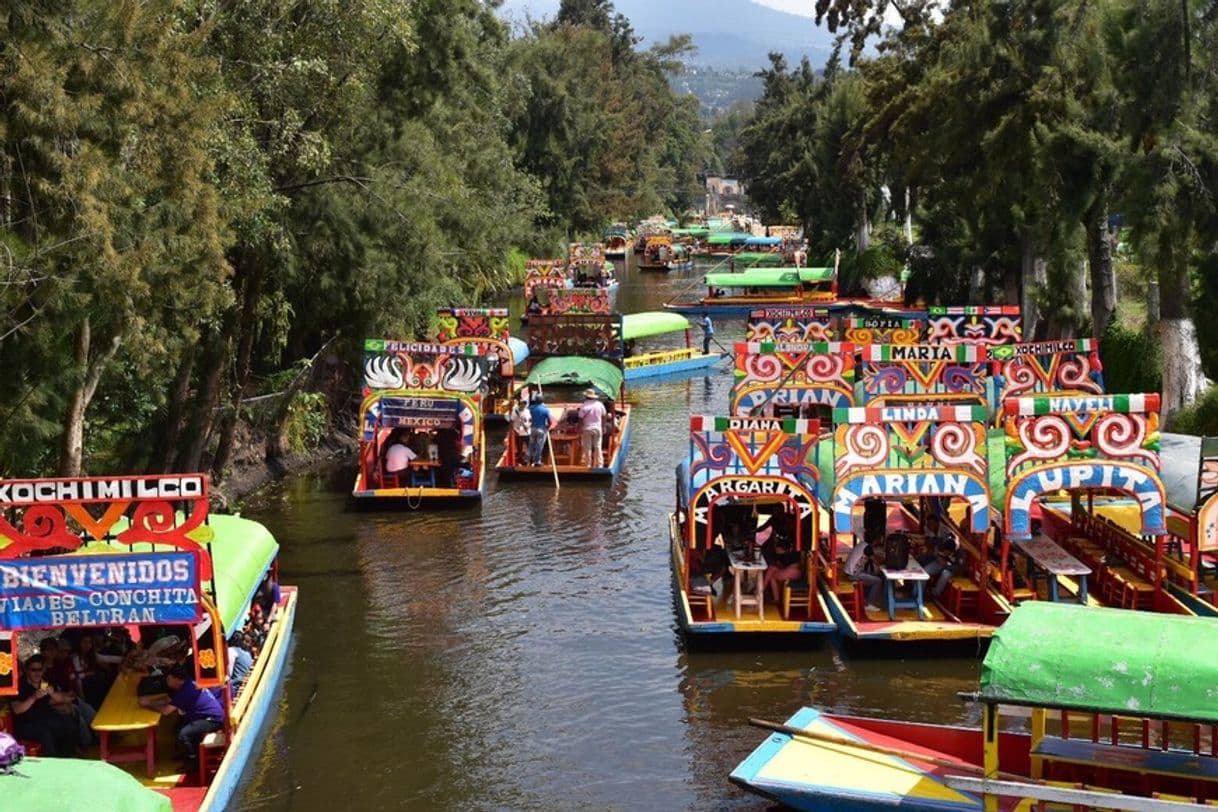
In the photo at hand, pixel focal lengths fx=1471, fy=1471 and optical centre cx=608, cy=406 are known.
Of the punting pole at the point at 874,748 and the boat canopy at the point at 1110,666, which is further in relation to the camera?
the punting pole at the point at 874,748

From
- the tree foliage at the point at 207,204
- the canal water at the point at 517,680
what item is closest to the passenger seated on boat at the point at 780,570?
the canal water at the point at 517,680

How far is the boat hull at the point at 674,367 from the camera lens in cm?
4888

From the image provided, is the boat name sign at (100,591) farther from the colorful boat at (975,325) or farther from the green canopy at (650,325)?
the green canopy at (650,325)

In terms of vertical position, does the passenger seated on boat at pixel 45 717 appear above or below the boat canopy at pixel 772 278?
below

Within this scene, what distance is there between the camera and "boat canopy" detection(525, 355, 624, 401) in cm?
3526

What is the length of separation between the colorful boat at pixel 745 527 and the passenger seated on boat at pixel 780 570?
0.11 metres

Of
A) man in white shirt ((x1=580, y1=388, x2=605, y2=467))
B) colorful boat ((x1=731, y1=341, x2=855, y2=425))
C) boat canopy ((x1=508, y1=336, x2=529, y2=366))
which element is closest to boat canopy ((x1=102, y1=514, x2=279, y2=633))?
colorful boat ((x1=731, y1=341, x2=855, y2=425))

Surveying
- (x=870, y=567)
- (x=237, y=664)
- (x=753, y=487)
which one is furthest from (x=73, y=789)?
(x=870, y=567)

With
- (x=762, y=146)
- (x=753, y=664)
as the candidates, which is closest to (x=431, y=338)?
(x=753, y=664)

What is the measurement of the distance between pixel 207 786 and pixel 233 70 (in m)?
12.8

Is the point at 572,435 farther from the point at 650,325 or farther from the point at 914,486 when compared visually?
the point at 650,325

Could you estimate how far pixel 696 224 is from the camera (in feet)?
517

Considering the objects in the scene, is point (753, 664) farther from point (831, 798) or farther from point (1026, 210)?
point (1026, 210)

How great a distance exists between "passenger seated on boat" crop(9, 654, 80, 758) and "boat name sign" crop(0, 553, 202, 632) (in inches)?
46.9
